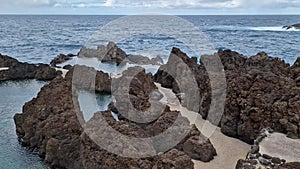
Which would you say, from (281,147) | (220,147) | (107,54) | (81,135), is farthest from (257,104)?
(107,54)

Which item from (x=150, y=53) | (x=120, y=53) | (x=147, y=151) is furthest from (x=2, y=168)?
(x=150, y=53)

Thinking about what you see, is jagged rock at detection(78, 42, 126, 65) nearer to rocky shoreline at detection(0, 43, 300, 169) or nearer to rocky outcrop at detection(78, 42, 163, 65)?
rocky outcrop at detection(78, 42, 163, 65)

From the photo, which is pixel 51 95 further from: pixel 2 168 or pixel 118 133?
pixel 118 133

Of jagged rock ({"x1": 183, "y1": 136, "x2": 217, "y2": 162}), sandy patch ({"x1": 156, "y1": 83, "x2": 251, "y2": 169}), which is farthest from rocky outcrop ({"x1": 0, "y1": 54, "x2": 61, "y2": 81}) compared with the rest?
jagged rock ({"x1": 183, "y1": 136, "x2": 217, "y2": 162})

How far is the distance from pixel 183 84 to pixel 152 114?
27.4 ft

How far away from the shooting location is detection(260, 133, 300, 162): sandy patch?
50.5 ft

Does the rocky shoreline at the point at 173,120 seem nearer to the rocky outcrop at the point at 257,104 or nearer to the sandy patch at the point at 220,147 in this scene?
the rocky outcrop at the point at 257,104

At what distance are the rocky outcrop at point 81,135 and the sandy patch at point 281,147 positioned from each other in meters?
2.85

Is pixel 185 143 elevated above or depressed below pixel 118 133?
below

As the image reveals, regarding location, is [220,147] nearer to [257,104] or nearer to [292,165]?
[257,104]

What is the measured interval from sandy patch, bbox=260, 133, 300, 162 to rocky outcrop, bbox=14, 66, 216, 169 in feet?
9.36

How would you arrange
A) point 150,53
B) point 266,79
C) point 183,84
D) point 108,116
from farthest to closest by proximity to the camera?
point 150,53 < point 183,84 < point 266,79 < point 108,116

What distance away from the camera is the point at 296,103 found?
18.9 meters

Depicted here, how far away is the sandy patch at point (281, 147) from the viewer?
1540 cm
